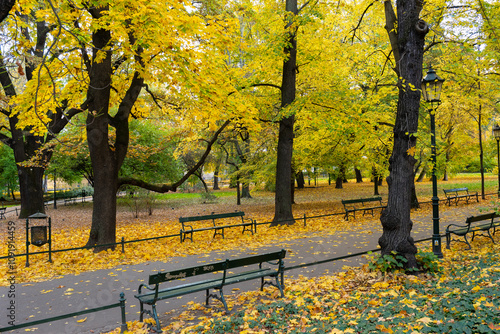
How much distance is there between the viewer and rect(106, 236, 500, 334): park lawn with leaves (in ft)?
12.6

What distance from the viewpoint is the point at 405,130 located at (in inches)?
261

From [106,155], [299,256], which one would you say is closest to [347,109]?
[299,256]

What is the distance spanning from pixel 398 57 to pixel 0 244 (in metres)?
13.4

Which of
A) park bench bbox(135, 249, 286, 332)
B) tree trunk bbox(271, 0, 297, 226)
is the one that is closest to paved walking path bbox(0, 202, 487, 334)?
park bench bbox(135, 249, 286, 332)

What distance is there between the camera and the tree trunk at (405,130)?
658cm

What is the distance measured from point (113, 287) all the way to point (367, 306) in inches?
185

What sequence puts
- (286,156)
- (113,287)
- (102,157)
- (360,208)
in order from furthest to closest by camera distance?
(360,208)
(286,156)
(102,157)
(113,287)

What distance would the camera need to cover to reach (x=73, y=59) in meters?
10.0

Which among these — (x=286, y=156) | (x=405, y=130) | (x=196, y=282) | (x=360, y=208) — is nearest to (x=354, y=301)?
(x=196, y=282)

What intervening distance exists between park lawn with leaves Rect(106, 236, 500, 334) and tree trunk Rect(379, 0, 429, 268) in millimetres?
701

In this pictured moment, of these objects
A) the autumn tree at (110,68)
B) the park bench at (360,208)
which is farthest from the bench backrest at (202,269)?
the park bench at (360,208)

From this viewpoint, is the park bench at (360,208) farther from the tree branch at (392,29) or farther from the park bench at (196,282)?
the park bench at (196,282)

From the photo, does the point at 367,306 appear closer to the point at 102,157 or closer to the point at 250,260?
the point at 250,260

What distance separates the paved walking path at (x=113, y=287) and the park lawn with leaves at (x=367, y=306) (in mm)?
483
